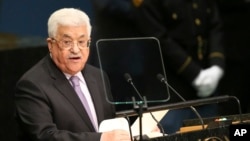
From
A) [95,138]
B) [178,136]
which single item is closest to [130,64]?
[95,138]

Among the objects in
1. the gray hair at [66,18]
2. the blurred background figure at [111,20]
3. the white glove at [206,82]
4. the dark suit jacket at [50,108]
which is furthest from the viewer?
the white glove at [206,82]

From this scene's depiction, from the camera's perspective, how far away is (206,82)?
15.1 ft

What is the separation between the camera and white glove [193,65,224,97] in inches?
180

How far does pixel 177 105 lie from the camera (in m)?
2.74

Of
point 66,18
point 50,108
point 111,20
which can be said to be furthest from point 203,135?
point 111,20

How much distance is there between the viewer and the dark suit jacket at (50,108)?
116 inches

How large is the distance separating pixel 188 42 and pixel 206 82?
1.05ft

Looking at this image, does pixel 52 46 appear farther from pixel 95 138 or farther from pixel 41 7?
pixel 41 7

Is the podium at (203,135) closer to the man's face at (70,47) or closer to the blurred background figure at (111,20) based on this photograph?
the man's face at (70,47)

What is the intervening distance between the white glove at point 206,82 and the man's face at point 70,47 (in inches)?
60.7

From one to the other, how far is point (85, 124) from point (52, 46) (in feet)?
1.42

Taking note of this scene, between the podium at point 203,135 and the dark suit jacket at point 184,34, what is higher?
the dark suit jacket at point 184,34

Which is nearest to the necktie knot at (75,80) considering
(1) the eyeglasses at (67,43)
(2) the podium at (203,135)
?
(1) the eyeglasses at (67,43)

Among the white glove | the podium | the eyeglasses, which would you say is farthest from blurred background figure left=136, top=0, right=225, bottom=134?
the podium
